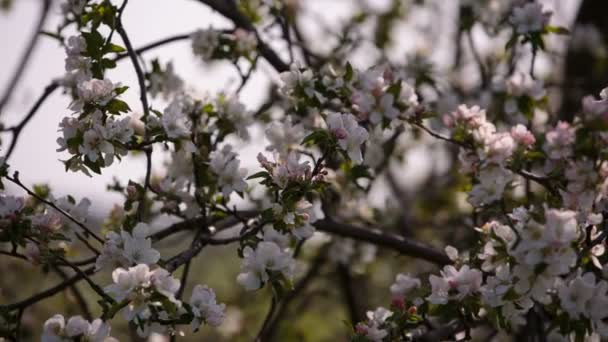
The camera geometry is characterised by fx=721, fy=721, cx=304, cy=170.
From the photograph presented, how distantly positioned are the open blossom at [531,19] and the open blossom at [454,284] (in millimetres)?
959

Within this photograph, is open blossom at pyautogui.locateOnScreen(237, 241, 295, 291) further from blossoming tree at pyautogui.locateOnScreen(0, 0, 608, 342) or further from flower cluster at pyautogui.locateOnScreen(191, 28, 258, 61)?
flower cluster at pyautogui.locateOnScreen(191, 28, 258, 61)

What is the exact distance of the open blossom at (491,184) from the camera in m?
1.75

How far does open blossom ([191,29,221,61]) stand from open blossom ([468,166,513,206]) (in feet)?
3.50

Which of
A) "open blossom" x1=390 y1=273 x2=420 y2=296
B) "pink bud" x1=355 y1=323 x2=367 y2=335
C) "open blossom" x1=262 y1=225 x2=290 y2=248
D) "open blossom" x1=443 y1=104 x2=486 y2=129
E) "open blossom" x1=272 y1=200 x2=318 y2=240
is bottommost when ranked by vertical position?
"pink bud" x1=355 y1=323 x2=367 y2=335

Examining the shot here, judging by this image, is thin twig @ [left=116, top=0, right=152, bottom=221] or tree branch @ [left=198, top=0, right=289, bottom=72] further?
tree branch @ [left=198, top=0, right=289, bottom=72]

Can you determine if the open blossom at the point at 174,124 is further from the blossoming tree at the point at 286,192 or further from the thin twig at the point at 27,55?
the thin twig at the point at 27,55

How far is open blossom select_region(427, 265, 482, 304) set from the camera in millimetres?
1666

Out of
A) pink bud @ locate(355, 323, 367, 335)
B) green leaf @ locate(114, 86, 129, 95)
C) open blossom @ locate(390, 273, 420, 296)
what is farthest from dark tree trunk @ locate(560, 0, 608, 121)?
green leaf @ locate(114, 86, 129, 95)

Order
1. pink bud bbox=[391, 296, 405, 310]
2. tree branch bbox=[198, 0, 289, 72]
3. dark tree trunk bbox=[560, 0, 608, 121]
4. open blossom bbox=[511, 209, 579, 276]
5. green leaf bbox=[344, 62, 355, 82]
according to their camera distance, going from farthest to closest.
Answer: dark tree trunk bbox=[560, 0, 608, 121]
tree branch bbox=[198, 0, 289, 72]
green leaf bbox=[344, 62, 355, 82]
pink bud bbox=[391, 296, 405, 310]
open blossom bbox=[511, 209, 579, 276]

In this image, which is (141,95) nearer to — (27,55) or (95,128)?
(95,128)

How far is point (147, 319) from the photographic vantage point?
1.47m

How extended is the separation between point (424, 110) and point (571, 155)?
718 millimetres

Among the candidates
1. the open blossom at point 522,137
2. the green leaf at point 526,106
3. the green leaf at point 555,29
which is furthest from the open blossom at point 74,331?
the green leaf at point 555,29

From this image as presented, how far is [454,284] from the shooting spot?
1686mm
